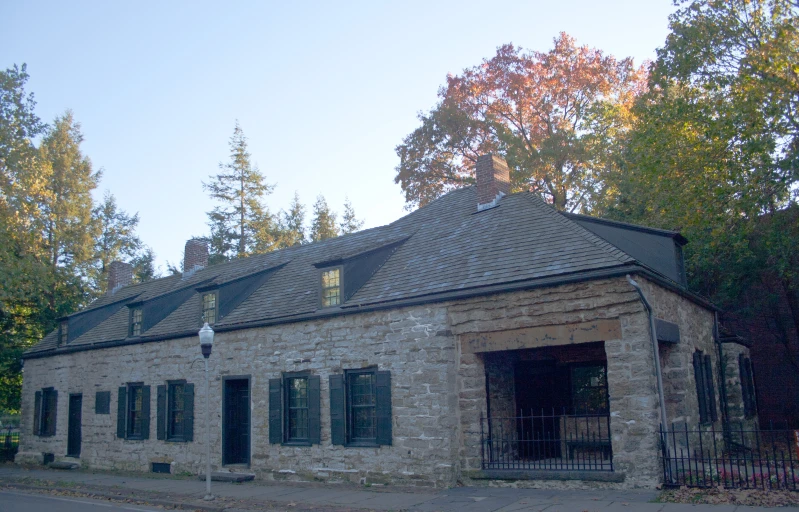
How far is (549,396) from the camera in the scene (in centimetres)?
1524

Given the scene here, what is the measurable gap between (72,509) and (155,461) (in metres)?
6.63

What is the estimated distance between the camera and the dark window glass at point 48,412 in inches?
931

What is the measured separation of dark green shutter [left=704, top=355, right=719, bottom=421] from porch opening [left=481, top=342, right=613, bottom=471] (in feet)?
8.81

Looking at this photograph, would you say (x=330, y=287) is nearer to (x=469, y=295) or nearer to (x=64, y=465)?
(x=469, y=295)

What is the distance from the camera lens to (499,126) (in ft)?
94.4

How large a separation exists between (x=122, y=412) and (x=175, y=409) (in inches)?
97.4

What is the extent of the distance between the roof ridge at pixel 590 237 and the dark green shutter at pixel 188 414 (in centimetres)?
1083

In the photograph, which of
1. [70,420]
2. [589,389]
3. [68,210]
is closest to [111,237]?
[68,210]

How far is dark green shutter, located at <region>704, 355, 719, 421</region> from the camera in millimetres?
15180

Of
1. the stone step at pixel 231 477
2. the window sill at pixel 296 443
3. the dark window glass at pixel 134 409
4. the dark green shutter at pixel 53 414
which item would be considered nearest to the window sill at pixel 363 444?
the window sill at pixel 296 443

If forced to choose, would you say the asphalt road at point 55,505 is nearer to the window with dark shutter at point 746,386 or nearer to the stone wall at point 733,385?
the stone wall at point 733,385

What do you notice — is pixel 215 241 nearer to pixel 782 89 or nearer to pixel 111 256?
pixel 111 256

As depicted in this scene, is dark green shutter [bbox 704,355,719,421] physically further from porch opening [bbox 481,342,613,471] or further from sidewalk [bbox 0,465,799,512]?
sidewalk [bbox 0,465,799,512]

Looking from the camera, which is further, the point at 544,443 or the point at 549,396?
the point at 549,396
